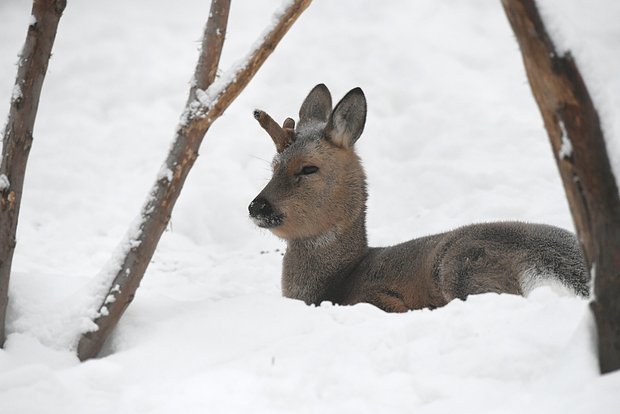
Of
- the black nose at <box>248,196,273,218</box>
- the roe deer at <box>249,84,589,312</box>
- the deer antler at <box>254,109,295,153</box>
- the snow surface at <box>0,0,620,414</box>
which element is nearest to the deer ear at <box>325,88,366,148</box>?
the roe deer at <box>249,84,589,312</box>

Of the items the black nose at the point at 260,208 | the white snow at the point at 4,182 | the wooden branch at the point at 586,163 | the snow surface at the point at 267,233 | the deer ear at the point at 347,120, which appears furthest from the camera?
the deer ear at the point at 347,120

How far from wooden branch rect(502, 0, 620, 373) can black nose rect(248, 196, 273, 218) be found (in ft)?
8.97

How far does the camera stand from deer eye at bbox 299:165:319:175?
534cm

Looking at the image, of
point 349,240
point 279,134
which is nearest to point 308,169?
point 279,134

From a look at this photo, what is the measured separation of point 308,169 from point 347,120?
0.45 metres

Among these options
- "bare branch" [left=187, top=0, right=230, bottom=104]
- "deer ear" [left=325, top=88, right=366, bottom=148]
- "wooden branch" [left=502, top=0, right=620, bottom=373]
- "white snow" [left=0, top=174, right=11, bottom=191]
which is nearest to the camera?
"wooden branch" [left=502, top=0, right=620, bottom=373]

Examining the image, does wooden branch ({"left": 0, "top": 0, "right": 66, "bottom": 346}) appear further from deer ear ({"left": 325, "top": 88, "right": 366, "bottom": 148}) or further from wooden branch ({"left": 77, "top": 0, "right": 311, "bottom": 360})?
deer ear ({"left": 325, "top": 88, "right": 366, "bottom": 148})

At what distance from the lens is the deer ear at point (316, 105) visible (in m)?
5.97

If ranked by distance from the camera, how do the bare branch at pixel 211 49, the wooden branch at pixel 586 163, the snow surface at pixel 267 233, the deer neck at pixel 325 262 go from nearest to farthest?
the wooden branch at pixel 586 163 < the snow surface at pixel 267 233 < the bare branch at pixel 211 49 < the deer neck at pixel 325 262

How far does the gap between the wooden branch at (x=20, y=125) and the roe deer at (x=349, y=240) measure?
55.5 inches

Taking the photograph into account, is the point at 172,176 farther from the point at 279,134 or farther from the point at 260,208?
the point at 279,134

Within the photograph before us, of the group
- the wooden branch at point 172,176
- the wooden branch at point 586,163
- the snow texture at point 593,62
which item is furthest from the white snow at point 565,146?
the wooden branch at point 172,176

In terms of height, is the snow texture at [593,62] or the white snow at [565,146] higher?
the snow texture at [593,62]

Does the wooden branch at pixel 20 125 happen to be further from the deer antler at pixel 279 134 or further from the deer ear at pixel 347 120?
the deer ear at pixel 347 120
